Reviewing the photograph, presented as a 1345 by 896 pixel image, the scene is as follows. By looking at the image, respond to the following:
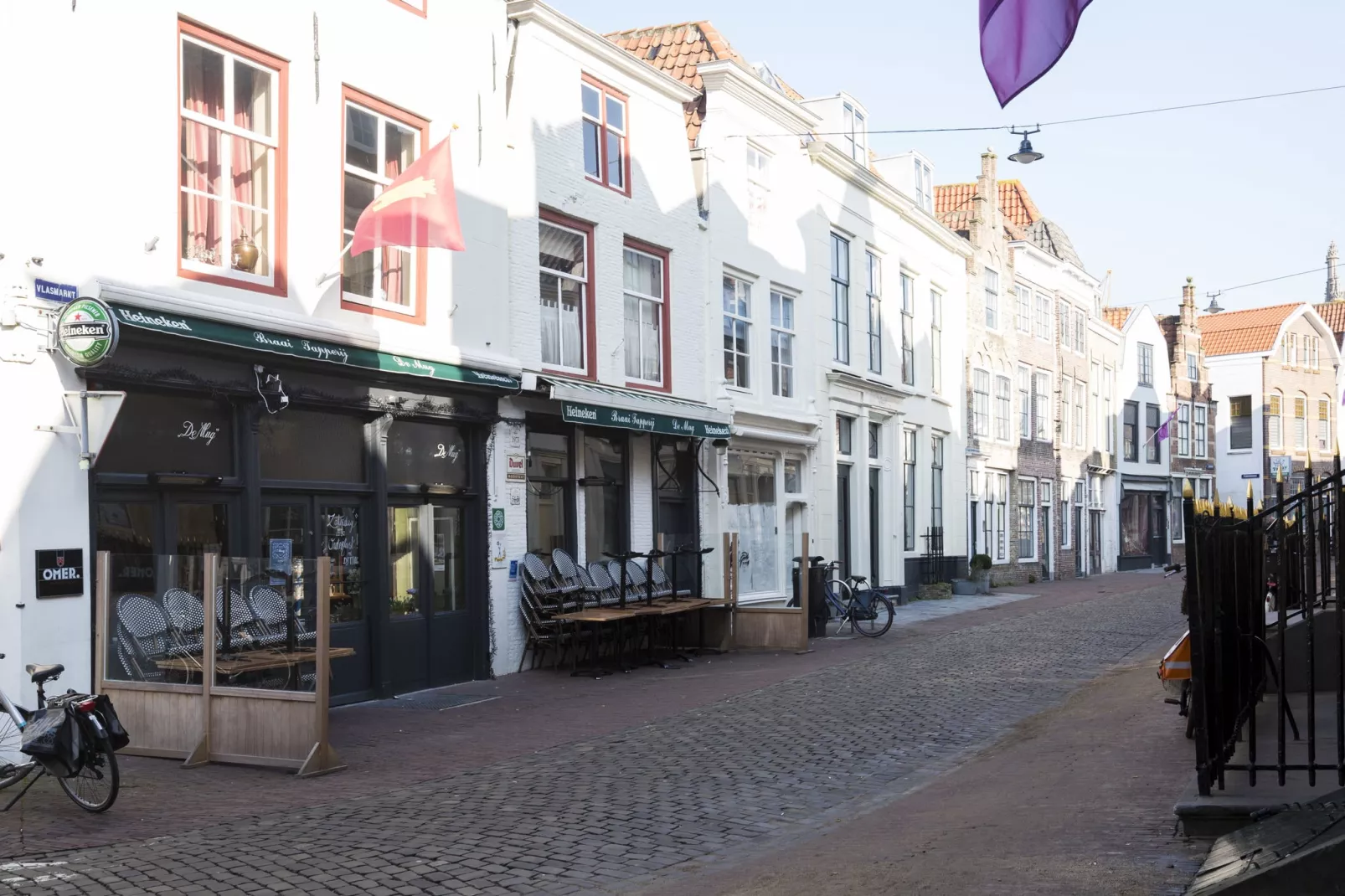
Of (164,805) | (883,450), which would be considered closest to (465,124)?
(164,805)

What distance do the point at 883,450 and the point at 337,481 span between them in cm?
1593

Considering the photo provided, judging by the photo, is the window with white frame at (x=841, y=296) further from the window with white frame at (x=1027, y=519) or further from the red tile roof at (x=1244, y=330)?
the red tile roof at (x=1244, y=330)

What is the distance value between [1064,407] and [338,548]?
3122cm

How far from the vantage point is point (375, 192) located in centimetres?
1363

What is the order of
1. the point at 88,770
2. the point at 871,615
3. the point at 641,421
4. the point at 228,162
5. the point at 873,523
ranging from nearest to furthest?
1. the point at 88,770
2. the point at 228,162
3. the point at 641,421
4. the point at 871,615
5. the point at 873,523

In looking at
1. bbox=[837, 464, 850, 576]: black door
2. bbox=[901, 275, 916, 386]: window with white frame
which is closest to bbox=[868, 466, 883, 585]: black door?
bbox=[837, 464, 850, 576]: black door

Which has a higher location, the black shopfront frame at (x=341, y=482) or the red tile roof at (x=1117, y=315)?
the red tile roof at (x=1117, y=315)

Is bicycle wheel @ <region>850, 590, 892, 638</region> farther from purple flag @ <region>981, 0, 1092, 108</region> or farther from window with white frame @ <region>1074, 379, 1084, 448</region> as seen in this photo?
window with white frame @ <region>1074, 379, 1084, 448</region>

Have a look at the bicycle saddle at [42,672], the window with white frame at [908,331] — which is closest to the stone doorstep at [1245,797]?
the bicycle saddle at [42,672]

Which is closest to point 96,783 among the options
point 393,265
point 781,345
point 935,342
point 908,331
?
point 393,265

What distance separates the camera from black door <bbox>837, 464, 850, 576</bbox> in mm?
24906

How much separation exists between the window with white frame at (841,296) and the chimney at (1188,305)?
29.5 metres

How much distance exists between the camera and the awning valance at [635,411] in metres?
15.6

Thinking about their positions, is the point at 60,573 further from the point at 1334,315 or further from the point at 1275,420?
the point at 1334,315
